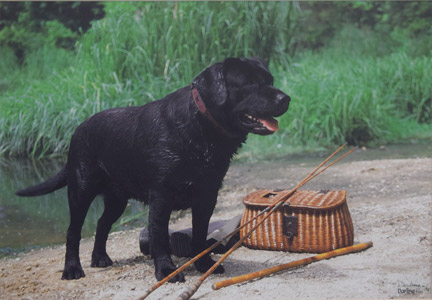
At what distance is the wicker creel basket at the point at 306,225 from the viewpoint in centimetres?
452

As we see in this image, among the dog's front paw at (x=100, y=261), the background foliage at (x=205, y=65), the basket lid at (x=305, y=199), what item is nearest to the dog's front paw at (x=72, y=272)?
the dog's front paw at (x=100, y=261)

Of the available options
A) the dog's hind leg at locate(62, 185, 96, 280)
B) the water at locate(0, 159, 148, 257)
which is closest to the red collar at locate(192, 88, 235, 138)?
the dog's hind leg at locate(62, 185, 96, 280)

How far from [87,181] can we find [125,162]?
14.2 inches

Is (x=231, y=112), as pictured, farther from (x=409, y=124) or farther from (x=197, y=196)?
(x=409, y=124)

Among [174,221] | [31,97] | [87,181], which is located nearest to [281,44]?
[31,97]

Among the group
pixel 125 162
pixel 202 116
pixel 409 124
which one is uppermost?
pixel 202 116

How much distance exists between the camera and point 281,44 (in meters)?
11.5

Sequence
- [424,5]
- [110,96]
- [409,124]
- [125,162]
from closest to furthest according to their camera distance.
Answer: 1. [125,162]
2. [110,96]
3. [409,124]
4. [424,5]

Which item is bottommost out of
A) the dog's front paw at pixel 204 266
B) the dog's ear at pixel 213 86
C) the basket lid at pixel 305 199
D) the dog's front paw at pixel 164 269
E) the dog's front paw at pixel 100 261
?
the dog's front paw at pixel 100 261

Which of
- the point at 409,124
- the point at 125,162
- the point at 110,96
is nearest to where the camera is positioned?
the point at 125,162

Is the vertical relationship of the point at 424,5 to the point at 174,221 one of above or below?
above

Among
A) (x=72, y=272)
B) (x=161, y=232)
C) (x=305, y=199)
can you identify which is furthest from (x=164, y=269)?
(x=305, y=199)

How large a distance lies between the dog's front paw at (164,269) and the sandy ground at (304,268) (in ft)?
0.21

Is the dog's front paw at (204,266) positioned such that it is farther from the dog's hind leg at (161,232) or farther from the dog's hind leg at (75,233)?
the dog's hind leg at (75,233)
